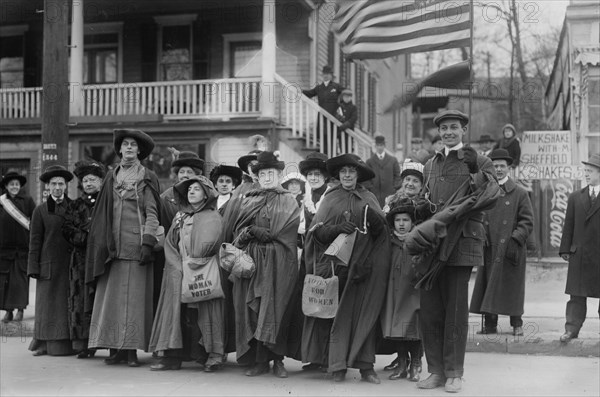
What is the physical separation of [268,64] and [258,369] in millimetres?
10553

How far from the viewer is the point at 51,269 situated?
9.13m

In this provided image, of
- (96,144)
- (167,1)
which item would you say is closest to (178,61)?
(167,1)

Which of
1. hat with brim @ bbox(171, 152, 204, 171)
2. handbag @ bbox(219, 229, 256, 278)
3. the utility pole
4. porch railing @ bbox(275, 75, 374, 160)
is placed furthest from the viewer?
porch railing @ bbox(275, 75, 374, 160)

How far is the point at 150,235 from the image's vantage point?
8.34 meters

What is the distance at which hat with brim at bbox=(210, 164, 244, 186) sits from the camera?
9.16 metres

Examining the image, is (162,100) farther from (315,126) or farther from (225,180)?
(225,180)

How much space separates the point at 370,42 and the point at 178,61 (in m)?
9.31

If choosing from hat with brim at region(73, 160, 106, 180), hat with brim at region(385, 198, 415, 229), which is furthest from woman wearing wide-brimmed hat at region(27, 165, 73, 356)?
hat with brim at region(385, 198, 415, 229)

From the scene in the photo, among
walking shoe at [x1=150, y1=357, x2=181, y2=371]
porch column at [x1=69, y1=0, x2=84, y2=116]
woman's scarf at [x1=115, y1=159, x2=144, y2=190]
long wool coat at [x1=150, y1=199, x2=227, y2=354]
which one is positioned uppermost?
porch column at [x1=69, y1=0, x2=84, y2=116]

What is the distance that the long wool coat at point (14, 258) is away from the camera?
11.4 metres

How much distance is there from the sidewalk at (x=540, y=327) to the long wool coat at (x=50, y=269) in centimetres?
156

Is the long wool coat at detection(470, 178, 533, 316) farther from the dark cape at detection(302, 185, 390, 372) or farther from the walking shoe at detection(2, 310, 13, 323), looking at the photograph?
the walking shoe at detection(2, 310, 13, 323)

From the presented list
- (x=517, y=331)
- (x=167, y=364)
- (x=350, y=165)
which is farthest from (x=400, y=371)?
(x=517, y=331)

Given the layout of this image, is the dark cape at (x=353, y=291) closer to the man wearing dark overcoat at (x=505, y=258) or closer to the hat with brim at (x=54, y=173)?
the man wearing dark overcoat at (x=505, y=258)
